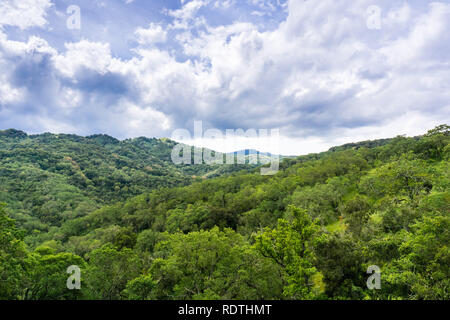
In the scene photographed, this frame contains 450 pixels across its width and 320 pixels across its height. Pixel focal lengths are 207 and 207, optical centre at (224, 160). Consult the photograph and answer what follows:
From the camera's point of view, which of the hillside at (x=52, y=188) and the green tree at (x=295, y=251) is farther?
the hillside at (x=52, y=188)

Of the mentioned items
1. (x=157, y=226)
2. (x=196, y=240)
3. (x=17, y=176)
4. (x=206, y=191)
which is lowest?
(x=157, y=226)

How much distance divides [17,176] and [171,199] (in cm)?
13833

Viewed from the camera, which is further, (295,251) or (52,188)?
(52,188)

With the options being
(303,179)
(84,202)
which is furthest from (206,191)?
(84,202)

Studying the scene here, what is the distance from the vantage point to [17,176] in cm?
14575

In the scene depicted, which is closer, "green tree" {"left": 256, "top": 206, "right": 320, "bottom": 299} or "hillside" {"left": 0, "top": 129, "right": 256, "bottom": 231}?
"green tree" {"left": 256, "top": 206, "right": 320, "bottom": 299}

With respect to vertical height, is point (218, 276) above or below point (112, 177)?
below

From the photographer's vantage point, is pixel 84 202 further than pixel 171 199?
Yes

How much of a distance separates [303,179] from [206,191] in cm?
3904

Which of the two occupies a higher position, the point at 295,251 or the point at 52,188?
the point at 52,188

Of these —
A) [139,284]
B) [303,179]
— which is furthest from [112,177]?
[139,284]
